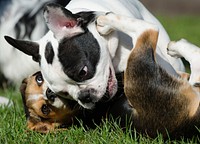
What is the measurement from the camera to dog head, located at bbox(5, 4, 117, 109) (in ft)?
15.1

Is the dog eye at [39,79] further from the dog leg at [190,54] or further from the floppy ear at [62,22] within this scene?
the dog leg at [190,54]

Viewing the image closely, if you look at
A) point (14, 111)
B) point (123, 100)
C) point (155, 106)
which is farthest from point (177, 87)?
point (14, 111)

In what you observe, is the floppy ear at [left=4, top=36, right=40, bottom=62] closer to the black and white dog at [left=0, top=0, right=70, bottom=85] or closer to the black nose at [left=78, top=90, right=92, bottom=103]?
the black nose at [left=78, top=90, right=92, bottom=103]

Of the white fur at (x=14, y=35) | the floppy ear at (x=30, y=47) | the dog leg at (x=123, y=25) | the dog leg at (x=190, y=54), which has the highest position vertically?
the dog leg at (x=123, y=25)

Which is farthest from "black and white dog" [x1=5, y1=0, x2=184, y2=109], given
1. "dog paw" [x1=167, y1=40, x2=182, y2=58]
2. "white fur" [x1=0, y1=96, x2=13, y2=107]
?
"white fur" [x1=0, y1=96, x2=13, y2=107]

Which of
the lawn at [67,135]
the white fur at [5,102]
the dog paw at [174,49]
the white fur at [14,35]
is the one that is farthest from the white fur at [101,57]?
the white fur at [14,35]

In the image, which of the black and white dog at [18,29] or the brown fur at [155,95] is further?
the black and white dog at [18,29]

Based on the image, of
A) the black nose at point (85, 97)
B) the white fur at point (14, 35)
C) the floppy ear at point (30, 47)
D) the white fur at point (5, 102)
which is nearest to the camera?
the black nose at point (85, 97)

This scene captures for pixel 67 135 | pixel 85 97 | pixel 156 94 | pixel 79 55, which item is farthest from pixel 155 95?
pixel 67 135

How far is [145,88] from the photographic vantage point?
4.45 metres

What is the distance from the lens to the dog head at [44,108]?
489 centimetres

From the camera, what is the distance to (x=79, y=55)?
460 cm

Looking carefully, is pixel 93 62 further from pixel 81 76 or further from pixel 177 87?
pixel 177 87

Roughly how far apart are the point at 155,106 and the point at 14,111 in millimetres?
1493
